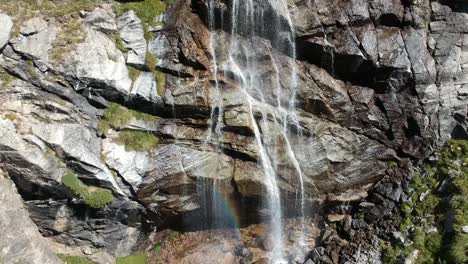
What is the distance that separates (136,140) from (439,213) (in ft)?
27.3

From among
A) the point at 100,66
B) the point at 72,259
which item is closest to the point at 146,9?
the point at 100,66

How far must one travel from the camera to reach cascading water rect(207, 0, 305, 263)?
40.3ft

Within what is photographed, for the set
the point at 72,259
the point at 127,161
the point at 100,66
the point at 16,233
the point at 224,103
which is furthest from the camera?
the point at 224,103

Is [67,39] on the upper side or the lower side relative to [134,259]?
upper

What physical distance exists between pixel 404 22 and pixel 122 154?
341 inches

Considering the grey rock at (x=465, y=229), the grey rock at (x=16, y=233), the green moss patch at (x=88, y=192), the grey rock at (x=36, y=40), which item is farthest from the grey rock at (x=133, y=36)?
the grey rock at (x=465, y=229)

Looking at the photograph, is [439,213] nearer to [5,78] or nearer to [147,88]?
[147,88]

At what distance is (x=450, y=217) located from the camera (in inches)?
460

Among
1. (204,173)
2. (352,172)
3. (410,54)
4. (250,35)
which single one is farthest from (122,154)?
(410,54)

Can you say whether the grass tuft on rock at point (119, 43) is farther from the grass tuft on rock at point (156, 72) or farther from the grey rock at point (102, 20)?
the grass tuft on rock at point (156, 72)

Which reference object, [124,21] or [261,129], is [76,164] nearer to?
[124,21]

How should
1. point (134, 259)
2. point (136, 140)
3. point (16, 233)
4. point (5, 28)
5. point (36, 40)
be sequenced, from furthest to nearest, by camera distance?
point (134, 259) → point (136, 140) → point (36, 40) → point (5, 28) → point (16, 233)

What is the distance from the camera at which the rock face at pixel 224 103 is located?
447 inches

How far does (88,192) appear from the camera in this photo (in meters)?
11.6
